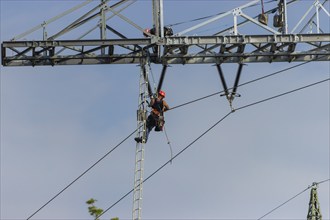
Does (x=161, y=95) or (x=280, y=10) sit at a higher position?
(x=280, y=10)

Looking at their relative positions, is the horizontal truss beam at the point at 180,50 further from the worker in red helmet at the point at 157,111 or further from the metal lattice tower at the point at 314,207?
the metal lattice tower at the point at 314,207

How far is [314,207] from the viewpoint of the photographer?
53.2 metres

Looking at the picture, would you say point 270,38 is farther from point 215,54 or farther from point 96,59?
point 96,59

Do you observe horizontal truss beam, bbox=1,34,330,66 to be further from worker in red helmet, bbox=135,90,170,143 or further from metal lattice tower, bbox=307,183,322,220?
metal lattice tower, bbox=307,183,322,220

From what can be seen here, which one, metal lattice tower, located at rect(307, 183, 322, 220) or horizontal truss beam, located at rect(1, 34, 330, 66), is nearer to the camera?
horizontal truss beam, located at rect(1, 34, 330, 66)

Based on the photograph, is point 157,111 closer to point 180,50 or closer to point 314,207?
point 180,50

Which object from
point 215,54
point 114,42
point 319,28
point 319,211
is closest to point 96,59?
point 114,42

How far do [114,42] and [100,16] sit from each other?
3.80ft

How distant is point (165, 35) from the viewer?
34.3 metres

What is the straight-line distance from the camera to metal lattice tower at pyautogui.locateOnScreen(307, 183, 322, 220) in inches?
2074

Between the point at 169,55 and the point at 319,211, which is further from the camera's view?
the point at 319,211

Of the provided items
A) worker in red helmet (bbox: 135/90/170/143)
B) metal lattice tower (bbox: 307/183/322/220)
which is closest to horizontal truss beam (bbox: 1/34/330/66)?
worker in red helmet (bbox: 135/90/170/143)

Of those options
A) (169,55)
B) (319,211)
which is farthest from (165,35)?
(319,211)

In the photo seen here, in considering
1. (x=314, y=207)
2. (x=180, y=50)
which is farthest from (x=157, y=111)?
(x=314, y=207)
